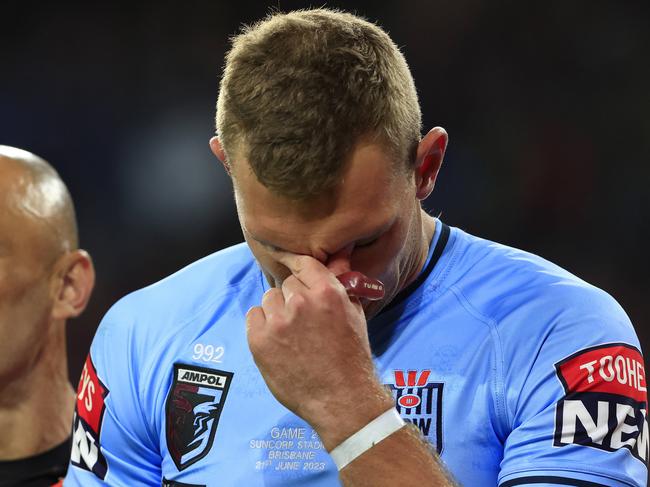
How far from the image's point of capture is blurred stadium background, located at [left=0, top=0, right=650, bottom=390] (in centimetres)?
533

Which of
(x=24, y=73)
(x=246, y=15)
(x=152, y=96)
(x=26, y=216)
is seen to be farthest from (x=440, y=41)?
(x=26, y=216)

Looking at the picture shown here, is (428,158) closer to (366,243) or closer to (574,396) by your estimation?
(366,243)

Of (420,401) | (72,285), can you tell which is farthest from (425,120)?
(420,401)

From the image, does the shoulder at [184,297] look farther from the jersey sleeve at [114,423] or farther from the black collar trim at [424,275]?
the black collar trim at [424,275]

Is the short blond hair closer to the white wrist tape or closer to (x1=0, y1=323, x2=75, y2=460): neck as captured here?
the white wrist tape

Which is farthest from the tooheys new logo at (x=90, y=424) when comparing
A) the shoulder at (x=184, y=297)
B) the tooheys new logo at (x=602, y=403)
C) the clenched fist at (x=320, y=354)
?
the tooheys new logo at (x=602, y=403)

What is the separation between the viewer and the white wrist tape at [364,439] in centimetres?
156

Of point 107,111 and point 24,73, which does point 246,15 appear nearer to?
point 107,111

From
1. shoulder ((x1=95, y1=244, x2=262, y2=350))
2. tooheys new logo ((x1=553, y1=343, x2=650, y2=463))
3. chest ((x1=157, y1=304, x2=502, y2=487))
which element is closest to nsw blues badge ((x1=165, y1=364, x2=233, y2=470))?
chest ((x1=157, y1=304, x2=502, y2=487))

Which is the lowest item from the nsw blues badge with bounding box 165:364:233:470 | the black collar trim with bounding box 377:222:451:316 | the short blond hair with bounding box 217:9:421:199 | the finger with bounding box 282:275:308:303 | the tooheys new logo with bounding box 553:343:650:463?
the nsw blues badge with bounding box 165:364:233:470

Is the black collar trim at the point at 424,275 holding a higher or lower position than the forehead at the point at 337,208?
lower

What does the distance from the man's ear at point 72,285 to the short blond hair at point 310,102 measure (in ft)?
4.24

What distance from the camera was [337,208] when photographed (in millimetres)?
1652

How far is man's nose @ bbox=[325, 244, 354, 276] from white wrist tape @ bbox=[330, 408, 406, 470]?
0.89 ft
